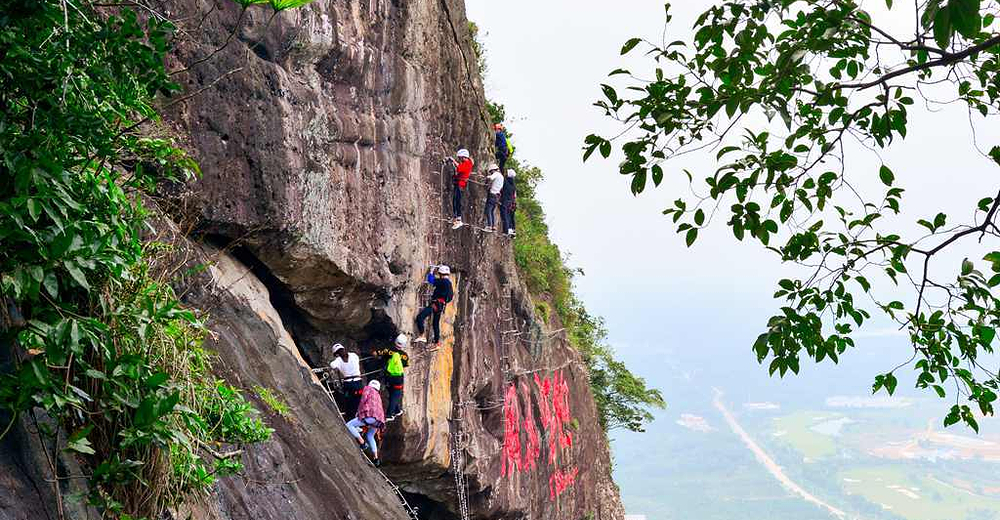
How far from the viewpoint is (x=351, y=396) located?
10969mm

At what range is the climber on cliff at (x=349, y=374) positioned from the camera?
10930 mm

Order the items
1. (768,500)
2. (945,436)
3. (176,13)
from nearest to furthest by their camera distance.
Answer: (176,13), (768,500), (945,436)

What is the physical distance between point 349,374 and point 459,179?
4412 millimetres

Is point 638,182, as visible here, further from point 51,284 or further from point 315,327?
point 315,327

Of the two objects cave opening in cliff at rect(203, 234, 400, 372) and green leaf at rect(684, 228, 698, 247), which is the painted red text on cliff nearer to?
cave opening in cliff at rect(203, 234, 400, 372)

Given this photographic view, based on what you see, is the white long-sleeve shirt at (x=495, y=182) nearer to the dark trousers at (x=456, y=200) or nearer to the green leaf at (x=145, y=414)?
the dark trousers at (x=456, y=200)

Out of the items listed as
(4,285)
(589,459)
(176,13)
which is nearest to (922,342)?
(4,285)

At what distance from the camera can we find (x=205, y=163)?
7914 mm

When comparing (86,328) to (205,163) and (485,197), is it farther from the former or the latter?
(485,197)

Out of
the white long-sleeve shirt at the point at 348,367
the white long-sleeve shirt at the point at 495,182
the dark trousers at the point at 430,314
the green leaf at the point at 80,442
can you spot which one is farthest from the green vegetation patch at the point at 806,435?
the green leaf at the point at 80,442

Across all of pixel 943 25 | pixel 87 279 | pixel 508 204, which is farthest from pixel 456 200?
pixel 943 25

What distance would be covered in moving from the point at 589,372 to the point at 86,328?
24.9 m

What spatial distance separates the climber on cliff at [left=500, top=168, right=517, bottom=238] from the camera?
53.0ft

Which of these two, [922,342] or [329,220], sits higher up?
[329,220]
